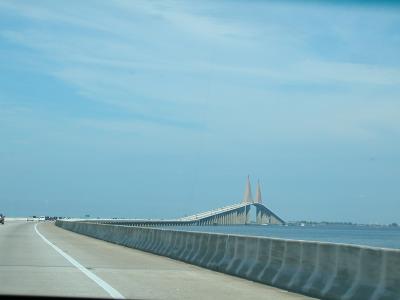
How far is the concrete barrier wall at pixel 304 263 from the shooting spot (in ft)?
41.7

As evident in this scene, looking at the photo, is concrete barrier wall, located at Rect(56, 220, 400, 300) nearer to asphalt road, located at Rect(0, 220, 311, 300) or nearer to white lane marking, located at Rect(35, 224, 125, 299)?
asphalt road, located at Rect(0, 220, 311, 300)

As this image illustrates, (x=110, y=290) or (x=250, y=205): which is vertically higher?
(x=250, y=205)

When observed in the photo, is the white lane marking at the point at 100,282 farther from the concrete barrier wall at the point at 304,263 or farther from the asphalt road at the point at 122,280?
the concrete barrier wall at the point at 304,263

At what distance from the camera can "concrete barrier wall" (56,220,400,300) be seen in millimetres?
12711

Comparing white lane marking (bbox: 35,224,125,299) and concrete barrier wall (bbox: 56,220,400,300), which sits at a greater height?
concrete barrier wall (bbox: 56,220,400,300)

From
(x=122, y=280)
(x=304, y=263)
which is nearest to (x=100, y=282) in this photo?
(x=122, y=280)

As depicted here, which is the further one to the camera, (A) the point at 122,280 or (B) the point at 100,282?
(A) the point at 122,280

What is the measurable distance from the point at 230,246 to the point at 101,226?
30.6m

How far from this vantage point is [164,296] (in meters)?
14.6

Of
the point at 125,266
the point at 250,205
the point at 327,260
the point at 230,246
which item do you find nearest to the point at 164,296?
the point at 327,260

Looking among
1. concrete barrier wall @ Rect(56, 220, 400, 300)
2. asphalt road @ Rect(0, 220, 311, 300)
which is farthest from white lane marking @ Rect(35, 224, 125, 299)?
concrete barrier wall @ Rect(56, 220, 400, 300)

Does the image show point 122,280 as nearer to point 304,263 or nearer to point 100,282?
point 100,282

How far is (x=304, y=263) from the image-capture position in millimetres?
15805

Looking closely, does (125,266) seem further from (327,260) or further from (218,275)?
(327,260)
